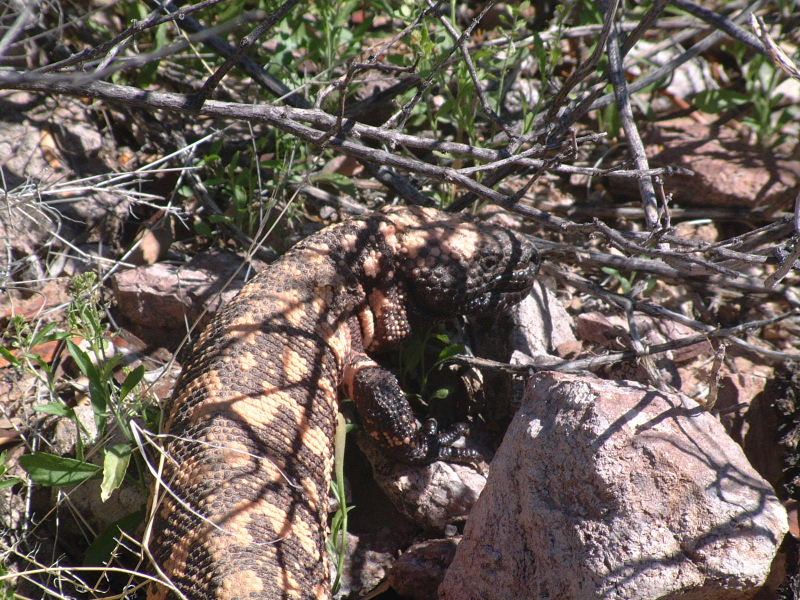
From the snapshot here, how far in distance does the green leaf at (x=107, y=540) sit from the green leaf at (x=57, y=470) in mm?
233

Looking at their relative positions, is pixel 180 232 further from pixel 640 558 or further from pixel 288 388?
pixel 640 558

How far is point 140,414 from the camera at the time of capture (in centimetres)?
286

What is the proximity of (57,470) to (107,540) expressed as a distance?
34 centimetres

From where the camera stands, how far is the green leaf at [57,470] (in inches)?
97.3

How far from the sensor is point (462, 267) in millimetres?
3277

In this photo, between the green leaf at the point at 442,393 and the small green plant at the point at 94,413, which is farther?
the green leaf at the point at 442,393

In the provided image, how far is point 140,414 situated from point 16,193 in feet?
4.44

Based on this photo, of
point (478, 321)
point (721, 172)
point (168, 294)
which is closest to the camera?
point (168, 294)

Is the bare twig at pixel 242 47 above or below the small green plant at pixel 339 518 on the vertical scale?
above

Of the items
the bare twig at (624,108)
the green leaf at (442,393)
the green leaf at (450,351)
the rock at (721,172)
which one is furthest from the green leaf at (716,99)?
the green leaf at (442,393)

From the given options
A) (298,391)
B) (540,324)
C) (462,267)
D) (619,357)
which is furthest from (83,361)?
(619,357)

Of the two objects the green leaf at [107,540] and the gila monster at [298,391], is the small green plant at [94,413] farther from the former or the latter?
the gila monster at [298,391]

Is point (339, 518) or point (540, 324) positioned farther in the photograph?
point (540, 324)

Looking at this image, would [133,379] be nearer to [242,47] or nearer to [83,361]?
[83,361]
